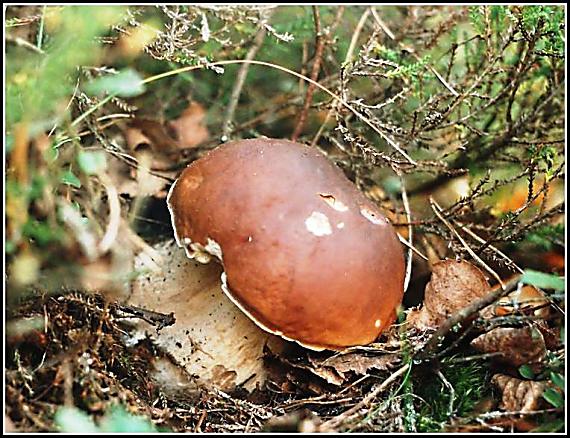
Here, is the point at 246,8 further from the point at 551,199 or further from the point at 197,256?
the point at 551,199

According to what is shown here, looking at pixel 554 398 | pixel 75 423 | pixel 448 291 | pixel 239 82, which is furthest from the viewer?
pixel 239 82

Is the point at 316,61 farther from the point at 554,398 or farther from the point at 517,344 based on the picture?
the point at 554,398

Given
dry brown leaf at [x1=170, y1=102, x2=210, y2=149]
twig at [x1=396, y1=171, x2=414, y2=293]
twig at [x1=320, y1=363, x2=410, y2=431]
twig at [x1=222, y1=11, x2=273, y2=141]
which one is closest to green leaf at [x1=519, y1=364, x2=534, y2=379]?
twig at [x1=320, y1=363, x2=410, y2=431]

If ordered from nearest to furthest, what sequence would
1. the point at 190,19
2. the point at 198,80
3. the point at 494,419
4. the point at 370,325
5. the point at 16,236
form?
1. the point at 16,236
2. the point at 494,419
3. the point at 370,325
4. the point at 190,19
5. the point at 198,80

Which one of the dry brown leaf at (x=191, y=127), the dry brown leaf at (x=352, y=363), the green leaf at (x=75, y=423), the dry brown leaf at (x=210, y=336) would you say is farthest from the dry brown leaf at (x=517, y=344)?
the dry brown leaf at (x=191, y=127)

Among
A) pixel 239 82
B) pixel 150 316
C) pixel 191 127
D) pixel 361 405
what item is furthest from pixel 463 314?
pixel 191 127

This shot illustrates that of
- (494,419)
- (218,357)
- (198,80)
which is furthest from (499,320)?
(198,80)
